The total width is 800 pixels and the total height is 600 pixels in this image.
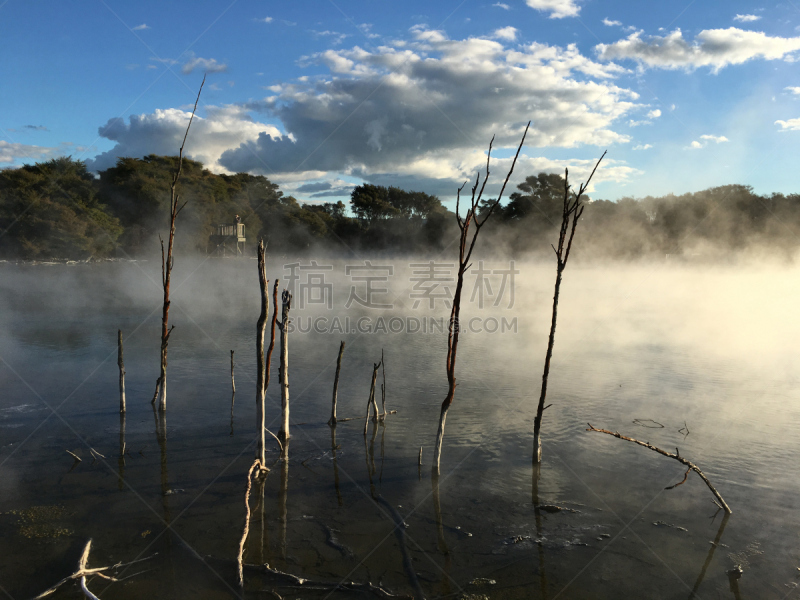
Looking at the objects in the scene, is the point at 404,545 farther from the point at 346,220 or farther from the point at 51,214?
the point at 346,220

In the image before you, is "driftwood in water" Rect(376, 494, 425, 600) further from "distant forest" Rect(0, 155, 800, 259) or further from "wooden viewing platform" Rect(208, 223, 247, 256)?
"wooden viewing platform" Rect(208, 223, 247, 256)

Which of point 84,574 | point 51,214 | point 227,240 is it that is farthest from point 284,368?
point 227,240

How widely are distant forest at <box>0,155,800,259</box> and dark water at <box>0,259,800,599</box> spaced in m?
31.0

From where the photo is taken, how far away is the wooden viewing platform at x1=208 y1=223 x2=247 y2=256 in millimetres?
46969

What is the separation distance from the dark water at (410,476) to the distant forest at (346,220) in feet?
102

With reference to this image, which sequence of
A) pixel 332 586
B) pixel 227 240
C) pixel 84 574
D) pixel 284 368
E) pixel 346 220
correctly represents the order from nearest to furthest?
pixel 84 574
pixel 332 586
pixel 284 368
pixel 227 240
pixel 346 220

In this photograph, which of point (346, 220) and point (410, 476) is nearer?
point (410, 476)

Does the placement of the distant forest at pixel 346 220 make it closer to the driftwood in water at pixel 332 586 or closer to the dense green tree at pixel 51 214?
the dense green tree at pixel 51 214

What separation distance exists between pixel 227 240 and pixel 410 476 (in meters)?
46.5

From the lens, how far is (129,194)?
45500 millimetres

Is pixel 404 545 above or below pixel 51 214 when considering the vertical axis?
below

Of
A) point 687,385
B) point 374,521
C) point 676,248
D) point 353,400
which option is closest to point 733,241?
point 676,248

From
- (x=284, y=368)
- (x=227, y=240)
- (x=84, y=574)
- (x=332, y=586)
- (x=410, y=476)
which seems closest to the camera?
(x=84, y=574)

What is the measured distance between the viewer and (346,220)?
53.2 m
